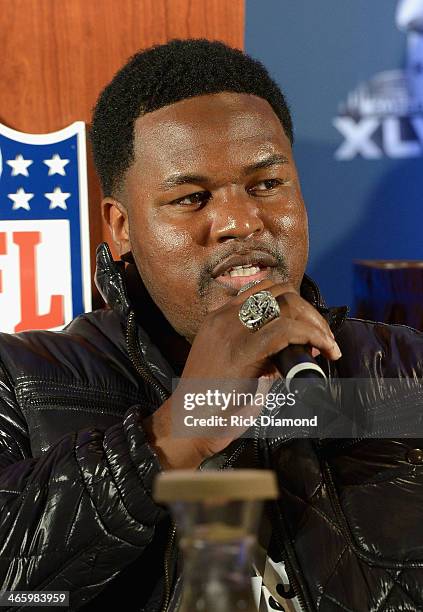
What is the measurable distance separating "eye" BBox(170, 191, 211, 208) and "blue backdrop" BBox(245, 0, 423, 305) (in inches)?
22.0

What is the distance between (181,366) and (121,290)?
0.47 feet

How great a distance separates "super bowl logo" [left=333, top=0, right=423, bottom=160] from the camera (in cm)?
164

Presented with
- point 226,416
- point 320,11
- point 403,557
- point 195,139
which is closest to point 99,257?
point 195,139

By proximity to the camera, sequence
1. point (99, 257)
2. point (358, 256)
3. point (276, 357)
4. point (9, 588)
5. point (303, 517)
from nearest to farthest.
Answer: point (276, 357) < point (9, 588) < point (303, 517) < point (99, 257) < point (358, 256)

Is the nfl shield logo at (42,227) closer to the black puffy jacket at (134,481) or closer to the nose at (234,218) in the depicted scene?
the black puffy jacket at (134,481)

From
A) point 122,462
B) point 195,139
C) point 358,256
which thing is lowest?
point 122,462

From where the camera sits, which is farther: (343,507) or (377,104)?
(377,104)

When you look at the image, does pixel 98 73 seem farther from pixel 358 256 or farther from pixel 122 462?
pixel 122 462

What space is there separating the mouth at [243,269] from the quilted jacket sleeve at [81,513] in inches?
9.6

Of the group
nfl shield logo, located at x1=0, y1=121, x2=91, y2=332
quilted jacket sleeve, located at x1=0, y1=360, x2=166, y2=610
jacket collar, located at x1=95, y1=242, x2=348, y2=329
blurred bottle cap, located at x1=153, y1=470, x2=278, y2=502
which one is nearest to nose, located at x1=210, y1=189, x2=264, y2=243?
jacket collar, located at x1=95, y1=242, x2=348, y2=329

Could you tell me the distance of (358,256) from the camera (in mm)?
1691

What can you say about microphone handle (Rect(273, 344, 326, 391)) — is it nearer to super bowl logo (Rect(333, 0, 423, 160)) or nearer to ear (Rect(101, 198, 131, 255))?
ear (Rect(101, 198, 131, 255))

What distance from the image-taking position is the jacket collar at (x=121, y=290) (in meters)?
1.22

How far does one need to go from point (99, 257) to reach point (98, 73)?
1.61 feet
